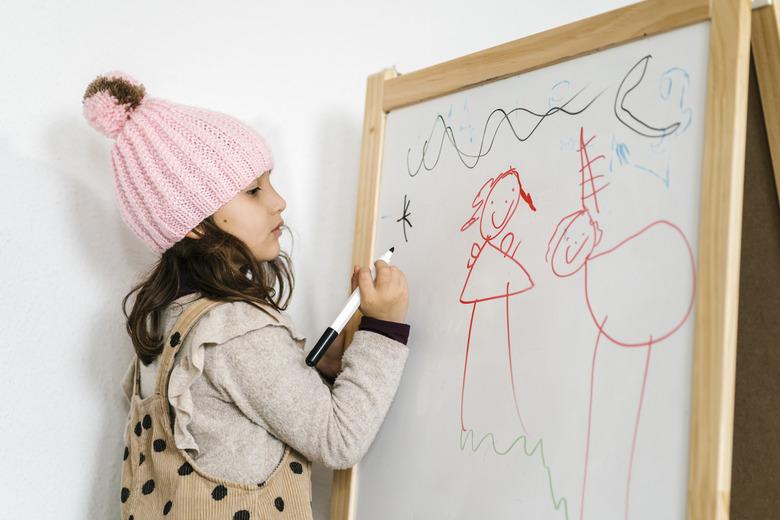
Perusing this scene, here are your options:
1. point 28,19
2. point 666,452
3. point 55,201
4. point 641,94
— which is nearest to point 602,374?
point 666,452

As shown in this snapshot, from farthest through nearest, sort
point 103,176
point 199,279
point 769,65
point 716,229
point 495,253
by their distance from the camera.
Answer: point 103,176 < point 199,279 < point 495,253 < point 769,65 < point 716,229

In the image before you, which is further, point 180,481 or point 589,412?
point 180,481

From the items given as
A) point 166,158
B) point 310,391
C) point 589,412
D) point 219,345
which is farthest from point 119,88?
point 589,412

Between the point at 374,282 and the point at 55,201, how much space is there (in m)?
0.56

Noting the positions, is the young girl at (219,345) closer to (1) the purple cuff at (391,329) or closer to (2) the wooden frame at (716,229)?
(1) the purple cuff at (391,329)

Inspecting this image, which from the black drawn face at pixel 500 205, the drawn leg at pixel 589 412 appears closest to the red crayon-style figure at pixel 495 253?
the black drawn face at pixel 500 205

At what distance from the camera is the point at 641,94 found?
0.76m

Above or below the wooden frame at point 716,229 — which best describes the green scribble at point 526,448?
below

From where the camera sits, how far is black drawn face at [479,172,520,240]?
868 millimetres

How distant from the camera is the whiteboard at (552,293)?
2.29ft

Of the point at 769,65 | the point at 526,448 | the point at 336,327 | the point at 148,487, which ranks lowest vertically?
the point at 148,487

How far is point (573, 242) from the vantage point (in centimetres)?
79

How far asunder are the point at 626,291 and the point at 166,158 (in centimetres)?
64

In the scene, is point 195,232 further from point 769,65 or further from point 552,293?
point 769,65
